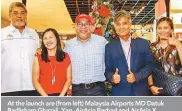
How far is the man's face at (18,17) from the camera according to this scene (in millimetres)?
2637

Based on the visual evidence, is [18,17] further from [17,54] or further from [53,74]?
[53,74]

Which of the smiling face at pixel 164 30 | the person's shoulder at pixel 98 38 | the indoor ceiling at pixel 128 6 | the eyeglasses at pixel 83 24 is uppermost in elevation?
the indoor ceiling at pixel 128 6

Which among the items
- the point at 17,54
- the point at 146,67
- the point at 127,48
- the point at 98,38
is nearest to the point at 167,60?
the point at 146,67

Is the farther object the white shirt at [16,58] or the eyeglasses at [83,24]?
the white shirt at [16,58]

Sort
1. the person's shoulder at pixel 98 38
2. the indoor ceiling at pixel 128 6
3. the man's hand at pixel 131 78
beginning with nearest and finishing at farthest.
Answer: the man's hand at pixel 131 78
the person's shoulder at pixel 98 38
the indoor ceiling at pixel 128 6

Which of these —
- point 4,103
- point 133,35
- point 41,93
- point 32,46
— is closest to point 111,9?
point 133,35

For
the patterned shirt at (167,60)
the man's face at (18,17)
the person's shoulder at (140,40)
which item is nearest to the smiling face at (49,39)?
the man's face at (18,17)

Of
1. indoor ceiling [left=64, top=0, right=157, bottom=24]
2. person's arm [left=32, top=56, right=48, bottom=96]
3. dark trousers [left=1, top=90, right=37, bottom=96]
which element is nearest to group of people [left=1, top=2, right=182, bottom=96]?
person's arm [left=32, top=56, right=48, bottom=96]

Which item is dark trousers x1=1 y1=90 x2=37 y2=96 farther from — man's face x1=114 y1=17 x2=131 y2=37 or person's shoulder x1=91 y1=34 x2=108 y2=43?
man's face x1=114 y1=17 x2=131 y2=37

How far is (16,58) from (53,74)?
311 millimetres

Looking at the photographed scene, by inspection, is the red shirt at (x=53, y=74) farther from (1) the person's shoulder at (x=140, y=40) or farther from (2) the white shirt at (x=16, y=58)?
(1) the person's shoulder at (x=140, y=40)

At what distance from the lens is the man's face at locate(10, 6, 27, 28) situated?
2.64 meters

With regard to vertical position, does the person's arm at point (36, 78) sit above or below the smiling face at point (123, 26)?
below

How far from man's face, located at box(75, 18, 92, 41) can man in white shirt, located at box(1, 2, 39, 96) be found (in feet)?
1.14
